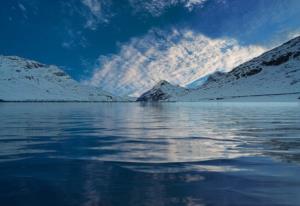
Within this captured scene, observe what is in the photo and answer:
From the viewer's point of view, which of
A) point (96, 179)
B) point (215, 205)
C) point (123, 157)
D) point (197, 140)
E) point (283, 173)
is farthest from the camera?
point (197, 140)

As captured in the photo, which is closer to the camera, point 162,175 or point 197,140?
point 162,175

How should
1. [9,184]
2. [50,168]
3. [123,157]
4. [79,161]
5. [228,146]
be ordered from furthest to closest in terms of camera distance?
[228,146] < [123,157] < [79,161] < [50,168] < [9,184]

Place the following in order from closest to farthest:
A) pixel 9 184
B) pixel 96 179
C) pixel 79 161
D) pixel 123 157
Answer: pixel 9 184 < pixel 96 179 < pixel 79 161 < pixel 123 157

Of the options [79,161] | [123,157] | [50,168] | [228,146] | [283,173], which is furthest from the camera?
[228,146]

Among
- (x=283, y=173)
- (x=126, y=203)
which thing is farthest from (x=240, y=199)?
(x=283, y=173)

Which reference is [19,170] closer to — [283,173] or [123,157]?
[123,157]

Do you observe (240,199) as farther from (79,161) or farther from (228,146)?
(228,146)

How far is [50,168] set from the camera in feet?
31.1

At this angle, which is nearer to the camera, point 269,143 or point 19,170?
point 19,170

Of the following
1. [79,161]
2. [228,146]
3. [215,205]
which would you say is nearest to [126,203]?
[215,205]

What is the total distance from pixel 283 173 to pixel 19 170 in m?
6.58

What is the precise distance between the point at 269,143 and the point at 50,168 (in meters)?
8.91

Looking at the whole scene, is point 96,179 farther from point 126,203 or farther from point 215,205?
point 215,205

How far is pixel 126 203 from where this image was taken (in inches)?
244
